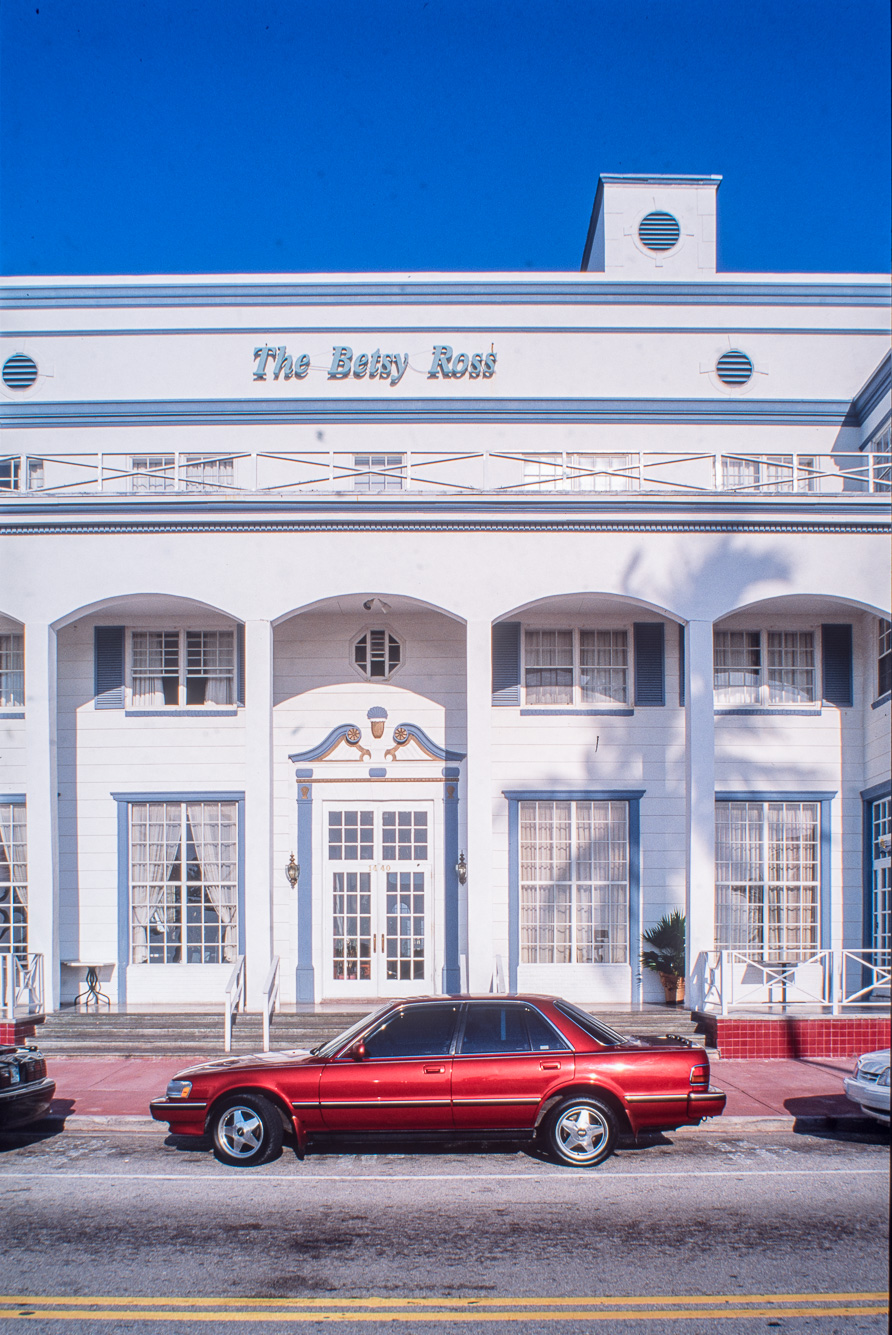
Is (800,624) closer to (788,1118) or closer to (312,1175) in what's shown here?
(788,1118)

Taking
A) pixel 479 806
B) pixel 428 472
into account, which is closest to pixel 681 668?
pixel 479 806

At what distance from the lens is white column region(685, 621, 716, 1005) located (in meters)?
15.5

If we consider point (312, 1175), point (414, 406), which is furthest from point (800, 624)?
point (312, 1175)

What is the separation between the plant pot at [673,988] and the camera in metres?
16.3

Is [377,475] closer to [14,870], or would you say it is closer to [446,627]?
[446,627]

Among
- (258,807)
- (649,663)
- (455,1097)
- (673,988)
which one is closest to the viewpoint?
(455,1097)

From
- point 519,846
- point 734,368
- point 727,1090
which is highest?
point 734,368

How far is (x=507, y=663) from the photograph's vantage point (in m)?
17.4

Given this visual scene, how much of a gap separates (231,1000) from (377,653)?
5876 millimetres

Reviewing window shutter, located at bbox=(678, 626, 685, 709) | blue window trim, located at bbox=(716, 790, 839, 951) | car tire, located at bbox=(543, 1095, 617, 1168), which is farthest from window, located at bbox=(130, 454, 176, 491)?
car tire, located at bbox=(543, 1095, 617, 1168)

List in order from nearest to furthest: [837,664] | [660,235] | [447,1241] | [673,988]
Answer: [447,1241], [673,988], [837,664], [660,235]

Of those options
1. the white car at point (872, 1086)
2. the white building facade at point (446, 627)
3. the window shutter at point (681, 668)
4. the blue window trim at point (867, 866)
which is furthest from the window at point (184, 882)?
the white car at point (872, 1086)

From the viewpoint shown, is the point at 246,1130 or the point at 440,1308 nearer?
the point at 440,1308

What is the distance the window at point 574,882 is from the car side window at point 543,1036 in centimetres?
784
